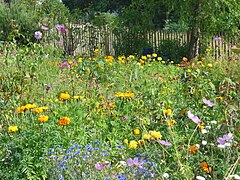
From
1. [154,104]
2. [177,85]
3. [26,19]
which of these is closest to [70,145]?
[154,104]

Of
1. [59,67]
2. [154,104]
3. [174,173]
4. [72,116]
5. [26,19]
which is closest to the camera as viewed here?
[174,173]

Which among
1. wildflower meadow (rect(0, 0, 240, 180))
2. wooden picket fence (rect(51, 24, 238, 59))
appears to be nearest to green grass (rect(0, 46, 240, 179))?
wildflower meadow (rect(0, 0, 240, 180))

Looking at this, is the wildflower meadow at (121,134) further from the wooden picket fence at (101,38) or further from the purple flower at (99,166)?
the wooden picket fence at (101,38)

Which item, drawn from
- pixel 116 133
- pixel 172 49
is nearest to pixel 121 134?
pixel 116 133

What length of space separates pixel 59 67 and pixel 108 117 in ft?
10.1

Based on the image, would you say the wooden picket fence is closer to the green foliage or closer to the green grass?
the green foliage

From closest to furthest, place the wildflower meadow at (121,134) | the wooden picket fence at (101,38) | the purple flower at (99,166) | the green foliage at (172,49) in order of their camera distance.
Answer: the purple flower at (99,166), the wildflower meadow at (121,134), the green foliage at (172,49), the wooden picket fence at (101,38)

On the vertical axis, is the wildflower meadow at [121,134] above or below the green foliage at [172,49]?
above

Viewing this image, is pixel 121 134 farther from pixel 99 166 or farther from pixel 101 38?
pixel 101 38

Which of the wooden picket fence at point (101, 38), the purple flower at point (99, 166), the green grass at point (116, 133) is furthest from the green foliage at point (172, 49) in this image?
the purple flower at point (99, 166)

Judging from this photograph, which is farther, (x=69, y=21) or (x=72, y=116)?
(x=69, y=21)

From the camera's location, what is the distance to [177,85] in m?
4.86

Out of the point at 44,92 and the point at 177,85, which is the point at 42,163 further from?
the point at 177,85

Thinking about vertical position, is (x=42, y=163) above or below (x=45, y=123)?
below
